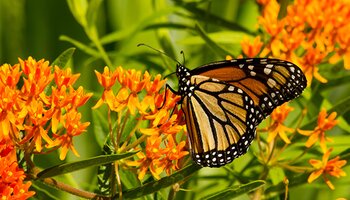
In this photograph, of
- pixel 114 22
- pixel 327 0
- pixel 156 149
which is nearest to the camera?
pixel 156 149

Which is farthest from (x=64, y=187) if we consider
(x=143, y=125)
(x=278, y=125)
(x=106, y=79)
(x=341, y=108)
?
(x=341, y=108)

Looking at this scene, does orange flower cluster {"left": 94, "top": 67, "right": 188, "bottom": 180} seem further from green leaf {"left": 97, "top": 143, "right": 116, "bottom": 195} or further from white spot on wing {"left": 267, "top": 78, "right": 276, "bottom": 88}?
white spot on wing {"left": 267, "top": 78, "right": 276, "bottom": 88}

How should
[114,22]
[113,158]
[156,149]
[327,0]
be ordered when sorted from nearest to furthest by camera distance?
[113,158], [156,149], [327,0], [114,22]

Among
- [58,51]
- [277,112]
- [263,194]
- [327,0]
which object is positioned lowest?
[263,194]

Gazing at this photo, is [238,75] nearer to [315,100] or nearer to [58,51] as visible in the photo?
[315,100]

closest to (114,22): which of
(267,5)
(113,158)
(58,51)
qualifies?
(58,51)

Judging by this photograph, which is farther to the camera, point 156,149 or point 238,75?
point 238,75

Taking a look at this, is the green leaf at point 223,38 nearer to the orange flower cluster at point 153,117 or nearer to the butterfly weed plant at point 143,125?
the butterfly weed plant at point 143,125

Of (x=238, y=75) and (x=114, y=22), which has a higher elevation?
(x=114, y=22)
